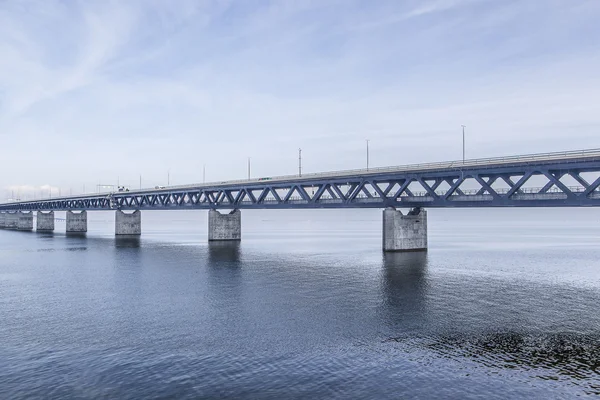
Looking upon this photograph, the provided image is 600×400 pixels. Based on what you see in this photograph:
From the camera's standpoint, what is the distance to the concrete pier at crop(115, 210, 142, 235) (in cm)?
15038

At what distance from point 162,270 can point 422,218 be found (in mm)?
47740

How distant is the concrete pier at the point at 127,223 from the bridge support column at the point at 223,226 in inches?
1718

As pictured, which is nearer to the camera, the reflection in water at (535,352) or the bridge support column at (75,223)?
the reflection in water at (535,352)

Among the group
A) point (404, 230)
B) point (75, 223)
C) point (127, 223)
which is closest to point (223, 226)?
point (127, 223)

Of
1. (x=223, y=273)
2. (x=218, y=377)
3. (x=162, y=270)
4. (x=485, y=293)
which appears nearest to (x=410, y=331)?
(x=218, y=377)

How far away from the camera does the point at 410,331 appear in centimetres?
3147

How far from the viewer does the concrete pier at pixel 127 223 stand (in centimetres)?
15038

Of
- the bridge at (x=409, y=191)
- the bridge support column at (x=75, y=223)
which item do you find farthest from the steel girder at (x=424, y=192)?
the bridge support column at (x=75, y=223)

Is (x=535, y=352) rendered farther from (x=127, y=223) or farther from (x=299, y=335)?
(x=127, y=223)

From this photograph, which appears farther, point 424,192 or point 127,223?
point 127,223

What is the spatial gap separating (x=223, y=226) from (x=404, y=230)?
177ft

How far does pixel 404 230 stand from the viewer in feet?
274

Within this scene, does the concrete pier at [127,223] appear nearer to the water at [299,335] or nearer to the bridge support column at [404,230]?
the water at [299,335]

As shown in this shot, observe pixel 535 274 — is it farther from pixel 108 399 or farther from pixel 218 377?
pixel 108 399
